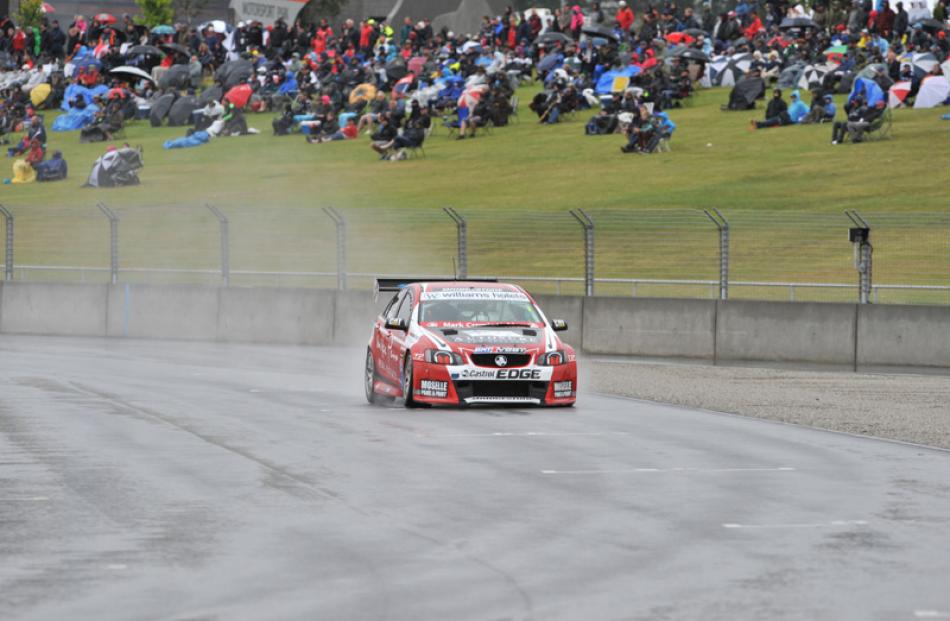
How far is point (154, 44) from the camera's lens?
59.8 m

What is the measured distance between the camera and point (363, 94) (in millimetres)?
48031

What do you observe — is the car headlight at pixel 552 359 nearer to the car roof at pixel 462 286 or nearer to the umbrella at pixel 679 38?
the car roof at pixel 462 286

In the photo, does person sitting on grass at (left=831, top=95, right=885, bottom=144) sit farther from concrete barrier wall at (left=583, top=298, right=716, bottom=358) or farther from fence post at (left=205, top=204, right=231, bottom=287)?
fence post at (left=205, top=204, right=231, bottom=287)

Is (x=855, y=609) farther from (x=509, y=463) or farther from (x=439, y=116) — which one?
(x=439, y=116)

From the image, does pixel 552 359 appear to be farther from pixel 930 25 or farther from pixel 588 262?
pixel 930 25

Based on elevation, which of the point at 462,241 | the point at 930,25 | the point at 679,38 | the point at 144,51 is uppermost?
the point at 144,51

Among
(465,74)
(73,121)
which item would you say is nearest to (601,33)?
(465,74)

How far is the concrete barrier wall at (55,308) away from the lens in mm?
30188

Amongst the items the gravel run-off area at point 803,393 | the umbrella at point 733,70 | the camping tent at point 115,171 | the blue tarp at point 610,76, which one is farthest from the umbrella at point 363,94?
the gravel run-off area at point 803,393

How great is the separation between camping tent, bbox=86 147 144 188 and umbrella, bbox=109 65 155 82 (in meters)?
11.7

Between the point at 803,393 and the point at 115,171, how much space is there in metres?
27.3

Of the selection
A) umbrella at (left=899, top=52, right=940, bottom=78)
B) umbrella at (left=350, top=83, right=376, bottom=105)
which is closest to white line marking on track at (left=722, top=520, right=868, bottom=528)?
umbrella at (left=899, top=52, right=940, bottom=78)

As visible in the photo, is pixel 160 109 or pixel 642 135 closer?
pixel 642 135

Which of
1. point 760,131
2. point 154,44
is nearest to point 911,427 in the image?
point 760,131
